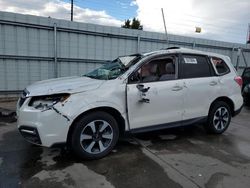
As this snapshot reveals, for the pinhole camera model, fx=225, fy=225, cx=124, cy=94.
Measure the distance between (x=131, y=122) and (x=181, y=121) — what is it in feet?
3.60

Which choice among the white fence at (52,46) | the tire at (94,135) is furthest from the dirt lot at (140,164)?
the white fence at (52,46)

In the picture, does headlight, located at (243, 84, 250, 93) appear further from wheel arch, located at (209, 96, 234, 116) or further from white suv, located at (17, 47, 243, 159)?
wheel arch, located at (209, 96, 234, 116)

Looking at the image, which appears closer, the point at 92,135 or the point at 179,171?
the point at 179,171

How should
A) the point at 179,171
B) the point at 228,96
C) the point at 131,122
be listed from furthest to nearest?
1. the point at 228,96
2. the point at 131,122
3. the point at 179,171

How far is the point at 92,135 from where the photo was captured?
11.2 ft

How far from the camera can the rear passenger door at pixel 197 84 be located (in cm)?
422

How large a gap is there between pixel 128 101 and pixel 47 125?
127 cm

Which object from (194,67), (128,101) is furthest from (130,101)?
(194,67)

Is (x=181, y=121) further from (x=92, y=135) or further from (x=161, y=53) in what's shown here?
(x=92, y=135)

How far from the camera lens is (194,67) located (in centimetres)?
439

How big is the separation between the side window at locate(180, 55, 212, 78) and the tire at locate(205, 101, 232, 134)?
0.72 metres

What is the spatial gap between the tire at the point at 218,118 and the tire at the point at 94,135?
219 centimetres

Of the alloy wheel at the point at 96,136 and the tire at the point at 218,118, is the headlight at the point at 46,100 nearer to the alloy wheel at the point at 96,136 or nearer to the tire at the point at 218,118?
the alloy wheel at the point at 96,136

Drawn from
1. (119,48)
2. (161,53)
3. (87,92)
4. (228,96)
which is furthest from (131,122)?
(119,48)
